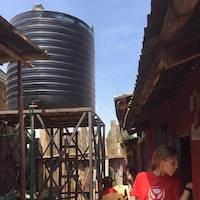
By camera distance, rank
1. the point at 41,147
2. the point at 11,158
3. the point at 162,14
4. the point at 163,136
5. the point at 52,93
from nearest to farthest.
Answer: the point at 162,14
the point at 163,136
the point at 52,93
the point at 11,158
the point at 41,147

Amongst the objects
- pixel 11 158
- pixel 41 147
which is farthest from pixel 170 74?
pixel 41 147

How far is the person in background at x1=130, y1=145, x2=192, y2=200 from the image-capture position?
3.43 metres

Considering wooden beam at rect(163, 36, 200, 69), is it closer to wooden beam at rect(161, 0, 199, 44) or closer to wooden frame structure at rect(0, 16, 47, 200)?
wooden beam at rect(161, 0, 199, 44)

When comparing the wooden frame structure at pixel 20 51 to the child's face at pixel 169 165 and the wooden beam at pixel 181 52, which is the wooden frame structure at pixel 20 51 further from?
the wooden beam at pixel 181 52

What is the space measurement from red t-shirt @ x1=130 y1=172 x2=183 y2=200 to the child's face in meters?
0.07

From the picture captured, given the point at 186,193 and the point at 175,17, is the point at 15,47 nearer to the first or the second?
the point at 186,193

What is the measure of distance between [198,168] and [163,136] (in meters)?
2.92

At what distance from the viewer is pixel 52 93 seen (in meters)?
11.1

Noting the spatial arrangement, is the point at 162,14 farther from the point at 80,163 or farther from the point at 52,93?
the point at 80,163

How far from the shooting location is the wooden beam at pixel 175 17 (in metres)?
2.01

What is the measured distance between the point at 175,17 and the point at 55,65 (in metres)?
9.19

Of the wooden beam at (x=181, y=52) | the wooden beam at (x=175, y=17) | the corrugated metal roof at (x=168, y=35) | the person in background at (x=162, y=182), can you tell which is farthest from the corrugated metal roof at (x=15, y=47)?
the wooden beam at (x=175, y=17)

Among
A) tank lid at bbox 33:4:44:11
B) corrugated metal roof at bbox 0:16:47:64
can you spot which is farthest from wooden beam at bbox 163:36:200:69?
tank lid at bbox 33:4:44:11

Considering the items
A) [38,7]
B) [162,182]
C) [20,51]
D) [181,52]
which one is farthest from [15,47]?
[38,7]
